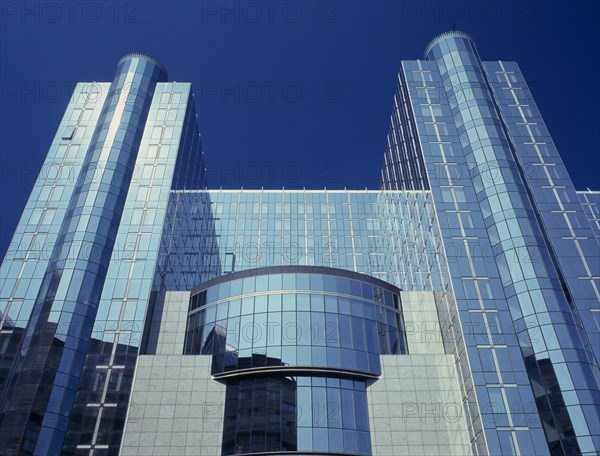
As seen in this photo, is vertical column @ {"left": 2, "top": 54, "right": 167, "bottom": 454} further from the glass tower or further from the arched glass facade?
the arched glass facade

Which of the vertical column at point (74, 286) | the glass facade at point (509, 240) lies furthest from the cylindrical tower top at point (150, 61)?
the glass facade at point (509, 240)

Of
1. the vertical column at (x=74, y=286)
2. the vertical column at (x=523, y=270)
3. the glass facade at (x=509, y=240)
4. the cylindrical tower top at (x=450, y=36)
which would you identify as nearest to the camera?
the vertical column at (x=523, y=270)

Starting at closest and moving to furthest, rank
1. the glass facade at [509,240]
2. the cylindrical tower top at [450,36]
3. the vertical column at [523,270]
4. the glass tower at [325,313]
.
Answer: the vertical column at [523,270] < the glass facade at [509,240] < the glass tower at [325,313] < the cylindrical tower top at [450,36]

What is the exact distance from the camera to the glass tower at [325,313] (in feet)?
151

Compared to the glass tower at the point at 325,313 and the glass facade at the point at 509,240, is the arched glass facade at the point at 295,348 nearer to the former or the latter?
the glass tower at the point at 325,313

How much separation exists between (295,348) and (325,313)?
474 cm

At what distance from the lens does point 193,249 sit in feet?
251

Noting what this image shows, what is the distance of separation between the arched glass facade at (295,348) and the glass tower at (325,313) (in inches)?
6.6

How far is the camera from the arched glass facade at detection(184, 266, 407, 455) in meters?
46.7

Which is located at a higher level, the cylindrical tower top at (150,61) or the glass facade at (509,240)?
the cylindrical tower top at (150,61)

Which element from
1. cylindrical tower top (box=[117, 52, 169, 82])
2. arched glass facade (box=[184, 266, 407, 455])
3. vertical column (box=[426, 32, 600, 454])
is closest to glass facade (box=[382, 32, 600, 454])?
vertical column (box=[426, 32, 600, 454])

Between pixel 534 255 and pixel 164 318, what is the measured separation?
1414 inches

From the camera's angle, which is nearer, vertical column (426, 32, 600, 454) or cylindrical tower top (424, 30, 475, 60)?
vertical column (426, 32, 600, 454)

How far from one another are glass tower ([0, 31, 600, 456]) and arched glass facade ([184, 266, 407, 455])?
0.55ft
